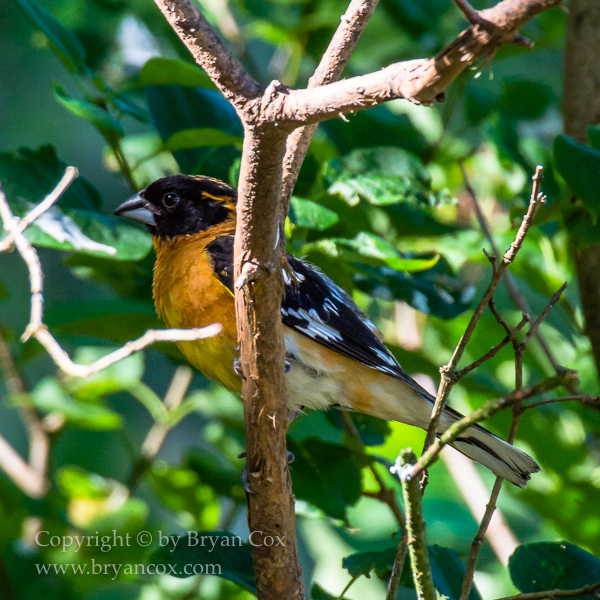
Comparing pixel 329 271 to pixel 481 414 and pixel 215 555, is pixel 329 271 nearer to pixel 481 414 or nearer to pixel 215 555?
pixel 215 555

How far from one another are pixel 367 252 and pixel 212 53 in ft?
3.98

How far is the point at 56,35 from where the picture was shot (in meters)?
2.72

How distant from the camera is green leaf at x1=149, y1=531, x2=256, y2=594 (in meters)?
2.27

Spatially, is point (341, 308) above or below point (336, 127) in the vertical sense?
below

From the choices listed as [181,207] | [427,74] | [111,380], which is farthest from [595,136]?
[111,380]

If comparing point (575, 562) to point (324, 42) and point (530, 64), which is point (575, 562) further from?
point (530, 64)

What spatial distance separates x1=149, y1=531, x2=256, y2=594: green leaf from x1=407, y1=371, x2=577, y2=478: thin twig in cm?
120

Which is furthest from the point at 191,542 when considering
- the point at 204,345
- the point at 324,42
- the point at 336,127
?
the point at 324,42

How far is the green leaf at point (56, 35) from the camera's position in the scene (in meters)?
2.62

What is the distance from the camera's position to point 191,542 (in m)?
2.32

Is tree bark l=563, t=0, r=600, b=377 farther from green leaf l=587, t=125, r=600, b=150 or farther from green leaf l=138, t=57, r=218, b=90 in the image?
green leaf l=138, t=57, r=218, b=90

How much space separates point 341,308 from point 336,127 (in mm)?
978

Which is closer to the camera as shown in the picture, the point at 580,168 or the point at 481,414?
the point at 481,414

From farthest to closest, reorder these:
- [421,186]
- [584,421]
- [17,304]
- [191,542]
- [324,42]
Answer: [17,304] < [324,42] < [584,421] < [421,186] < [191,542]
